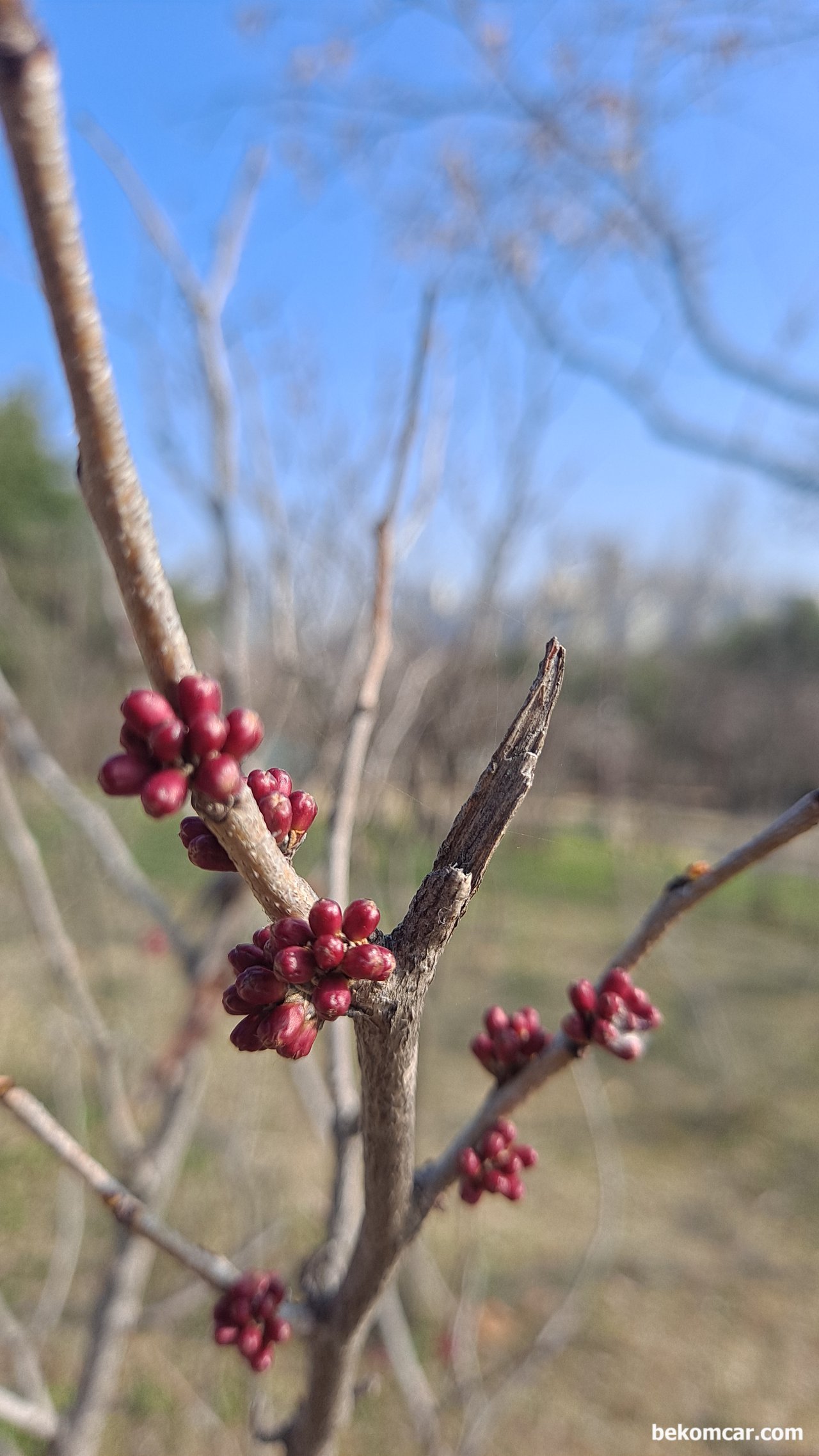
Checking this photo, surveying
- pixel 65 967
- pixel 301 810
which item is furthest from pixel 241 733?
pixel 65 967

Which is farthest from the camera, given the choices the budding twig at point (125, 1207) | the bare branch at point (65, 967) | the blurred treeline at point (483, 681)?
the blurred treeline at point (483, 681)

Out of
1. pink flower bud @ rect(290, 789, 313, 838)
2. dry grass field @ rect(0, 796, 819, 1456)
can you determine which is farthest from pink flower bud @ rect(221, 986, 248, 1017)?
dry grass field @ rect(0, 796, 819, 1456)

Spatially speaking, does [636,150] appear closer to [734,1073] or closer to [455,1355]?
[455,1355]

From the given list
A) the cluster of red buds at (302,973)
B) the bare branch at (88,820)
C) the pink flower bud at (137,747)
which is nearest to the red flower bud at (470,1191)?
the cluster of red buds at (302,973)

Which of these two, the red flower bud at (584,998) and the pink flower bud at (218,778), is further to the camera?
the red flower bud at (584,998)

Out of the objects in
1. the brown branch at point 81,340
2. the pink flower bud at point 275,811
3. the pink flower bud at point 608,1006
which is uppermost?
the brown branch at point 81,340

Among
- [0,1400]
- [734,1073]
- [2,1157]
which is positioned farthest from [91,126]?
[734,1073]

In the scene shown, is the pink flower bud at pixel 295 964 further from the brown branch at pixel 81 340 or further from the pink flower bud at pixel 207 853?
the brown branch at pixel 81 340

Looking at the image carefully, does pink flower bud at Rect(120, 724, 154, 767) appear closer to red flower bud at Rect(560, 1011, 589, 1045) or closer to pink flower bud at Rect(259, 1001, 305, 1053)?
pink flower bud at Rect(259, 1001, 305, 1053)
